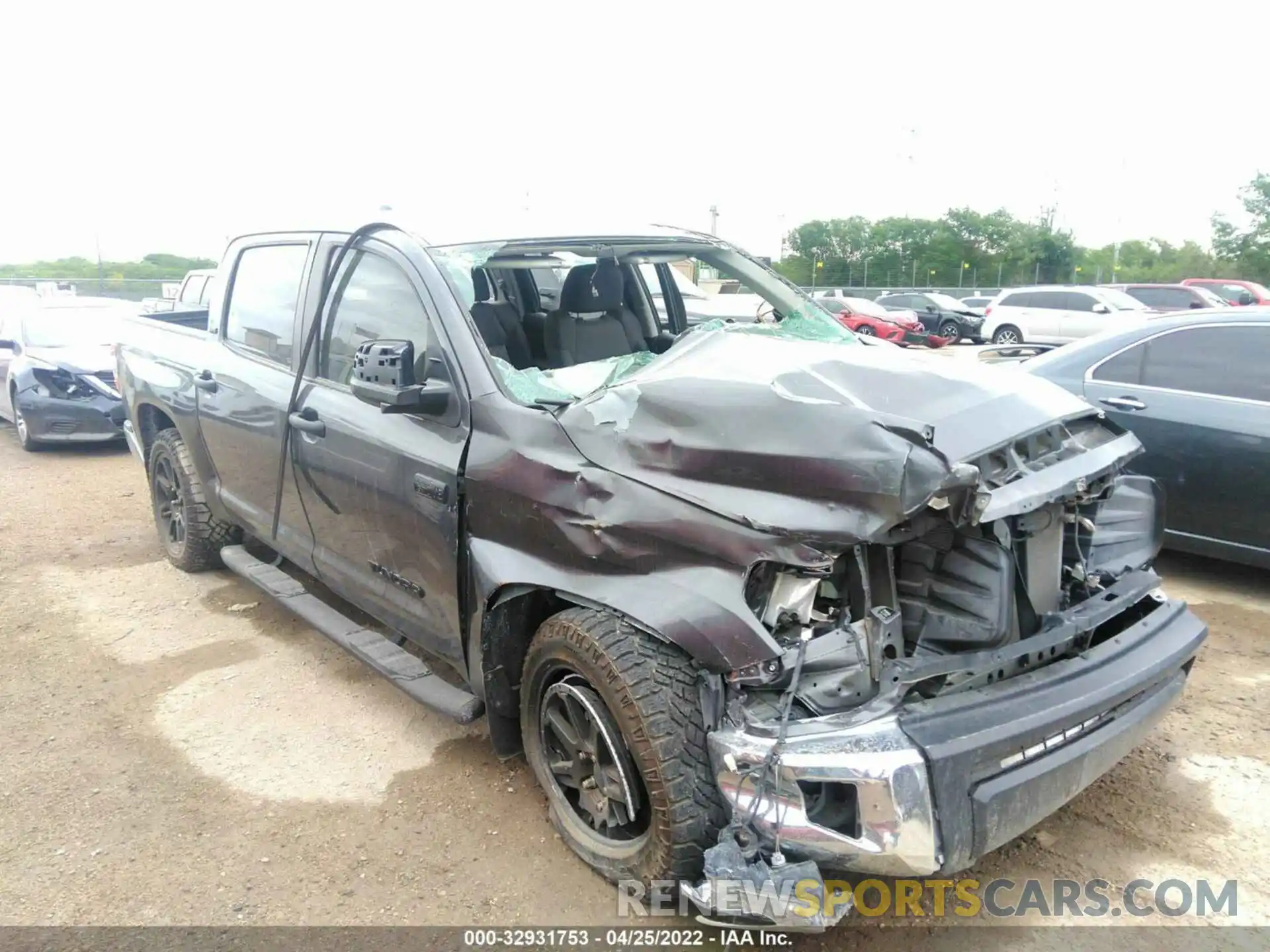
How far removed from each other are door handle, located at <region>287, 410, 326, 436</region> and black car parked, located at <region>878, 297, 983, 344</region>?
23.7m

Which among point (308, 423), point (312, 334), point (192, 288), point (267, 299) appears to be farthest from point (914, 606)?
point (192, 288)

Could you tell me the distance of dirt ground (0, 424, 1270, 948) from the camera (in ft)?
9.16

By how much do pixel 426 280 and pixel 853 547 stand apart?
176 cm

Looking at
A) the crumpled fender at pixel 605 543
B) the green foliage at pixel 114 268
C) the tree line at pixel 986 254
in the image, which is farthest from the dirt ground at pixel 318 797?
the tree line at pixel 986 254

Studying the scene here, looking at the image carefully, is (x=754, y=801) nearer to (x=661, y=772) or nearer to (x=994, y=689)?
(x=661, y=772)

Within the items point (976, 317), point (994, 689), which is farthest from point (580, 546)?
point (976, 317)

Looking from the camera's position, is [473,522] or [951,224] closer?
[473,522]

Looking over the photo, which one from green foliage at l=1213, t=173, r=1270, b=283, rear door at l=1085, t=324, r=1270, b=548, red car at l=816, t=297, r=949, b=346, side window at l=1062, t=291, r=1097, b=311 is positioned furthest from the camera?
green foliage at l=1213, t=173, r=1270, b=283

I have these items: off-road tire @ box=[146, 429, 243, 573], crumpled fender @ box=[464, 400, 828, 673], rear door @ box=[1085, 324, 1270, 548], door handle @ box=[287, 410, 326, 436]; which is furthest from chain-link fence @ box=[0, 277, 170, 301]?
crumpled fender @ box=[464, 400, 828, 673]

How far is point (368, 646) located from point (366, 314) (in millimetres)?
1320

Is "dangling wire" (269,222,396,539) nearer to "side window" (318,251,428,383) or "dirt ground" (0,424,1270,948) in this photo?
"side window" (318,251,428,383)

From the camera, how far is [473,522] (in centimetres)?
299

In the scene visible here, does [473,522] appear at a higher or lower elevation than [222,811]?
higher

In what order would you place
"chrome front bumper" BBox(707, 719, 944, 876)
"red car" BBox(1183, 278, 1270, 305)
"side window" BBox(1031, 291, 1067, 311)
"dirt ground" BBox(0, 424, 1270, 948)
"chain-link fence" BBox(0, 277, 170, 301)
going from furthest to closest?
"chain-link fence" BBox(0, 277, 170, 301)
"red car" BBox(1183, 278, 1270, 305)
"side window" BBox(1031, 291, 1067, 311)
"dirt ground" BBox(0, 424, 1270, 948)
"chrome front bumper" BBox(707, 719, 944, 876)
